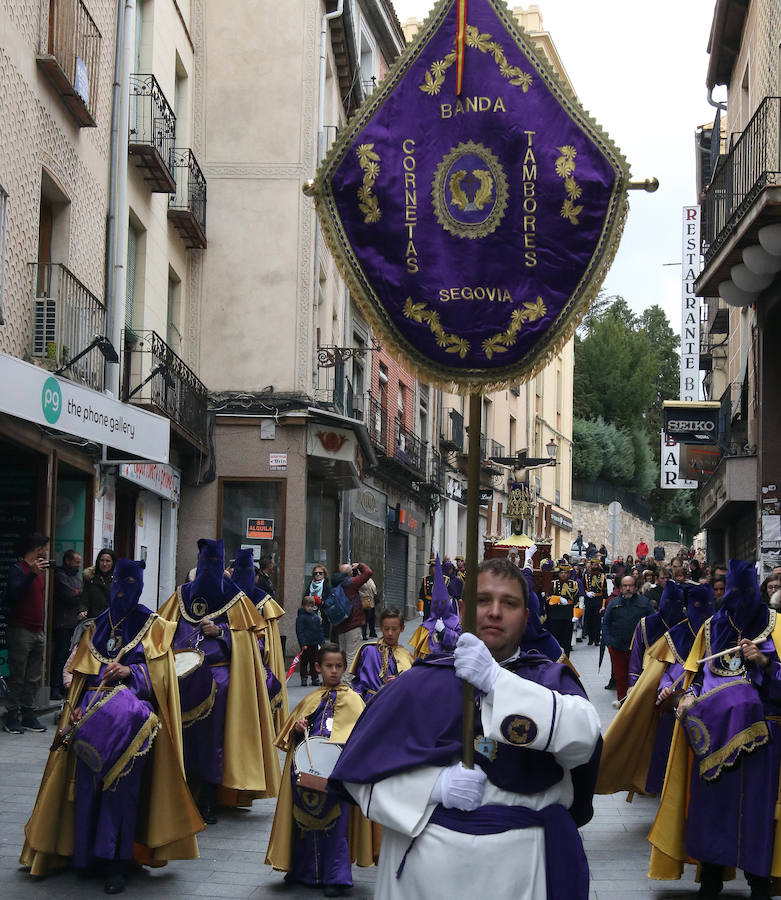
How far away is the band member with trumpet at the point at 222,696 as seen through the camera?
9.29 metres

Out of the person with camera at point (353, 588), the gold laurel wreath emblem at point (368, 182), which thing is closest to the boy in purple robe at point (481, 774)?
the gold laurel wreath emblem at point (368, 182)

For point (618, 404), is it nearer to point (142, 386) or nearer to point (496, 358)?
point (142, 386)

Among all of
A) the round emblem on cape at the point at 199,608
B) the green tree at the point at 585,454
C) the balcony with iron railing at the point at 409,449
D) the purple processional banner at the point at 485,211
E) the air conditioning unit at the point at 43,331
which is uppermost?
the green tree at the point at 585,454

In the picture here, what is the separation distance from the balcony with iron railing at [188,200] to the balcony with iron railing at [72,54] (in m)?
4.35

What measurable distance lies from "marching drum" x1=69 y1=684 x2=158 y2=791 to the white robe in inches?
142

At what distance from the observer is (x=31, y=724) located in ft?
41.5

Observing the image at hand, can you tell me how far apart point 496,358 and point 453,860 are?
2.02m

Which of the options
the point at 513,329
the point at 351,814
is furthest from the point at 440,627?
the point at 513,329

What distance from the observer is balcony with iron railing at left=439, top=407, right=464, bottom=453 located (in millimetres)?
40438

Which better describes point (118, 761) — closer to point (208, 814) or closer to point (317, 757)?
point (317, 757)

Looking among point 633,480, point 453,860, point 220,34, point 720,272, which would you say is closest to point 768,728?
point 453,860

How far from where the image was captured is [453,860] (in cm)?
408

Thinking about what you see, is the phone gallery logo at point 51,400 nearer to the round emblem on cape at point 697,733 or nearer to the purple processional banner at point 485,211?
the round emblem on cape at point 697,733

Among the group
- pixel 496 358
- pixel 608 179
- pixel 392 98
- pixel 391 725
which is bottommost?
pixel 391 725
